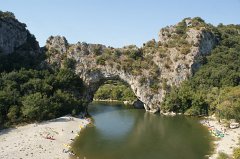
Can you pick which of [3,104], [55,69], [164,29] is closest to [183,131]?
[3,104]

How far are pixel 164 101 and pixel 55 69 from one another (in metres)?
34.8

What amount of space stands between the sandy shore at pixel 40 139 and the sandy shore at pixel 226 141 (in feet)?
79.7

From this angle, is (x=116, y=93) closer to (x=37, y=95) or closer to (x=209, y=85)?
(x=209, y=85)

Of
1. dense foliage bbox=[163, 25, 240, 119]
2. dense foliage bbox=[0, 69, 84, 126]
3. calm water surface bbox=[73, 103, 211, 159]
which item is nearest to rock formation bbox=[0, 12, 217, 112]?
dense foliage bbox=[163, 25, 240, 119]

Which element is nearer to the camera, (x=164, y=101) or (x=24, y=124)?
(x=24, y=124)

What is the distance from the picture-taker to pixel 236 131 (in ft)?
216

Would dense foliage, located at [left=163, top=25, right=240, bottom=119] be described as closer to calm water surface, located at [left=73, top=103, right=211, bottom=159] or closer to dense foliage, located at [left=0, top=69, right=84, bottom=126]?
calm water surface, located at [left=73, top=103, right=211, bottom=159]

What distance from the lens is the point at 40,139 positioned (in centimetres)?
5791

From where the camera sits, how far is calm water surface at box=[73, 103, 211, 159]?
169 ft

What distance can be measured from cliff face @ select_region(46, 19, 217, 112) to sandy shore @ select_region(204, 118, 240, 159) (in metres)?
32.9

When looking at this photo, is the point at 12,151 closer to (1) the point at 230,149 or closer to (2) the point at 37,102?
(2) the point at 37,102

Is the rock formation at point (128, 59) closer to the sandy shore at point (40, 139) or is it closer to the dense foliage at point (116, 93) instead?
the sandy shore at point (40, 139)

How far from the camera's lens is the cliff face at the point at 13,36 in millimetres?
100750

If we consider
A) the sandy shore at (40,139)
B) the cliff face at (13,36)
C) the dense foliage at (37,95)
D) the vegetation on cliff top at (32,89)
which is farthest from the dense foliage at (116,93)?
the sandy shore at (40,139)
